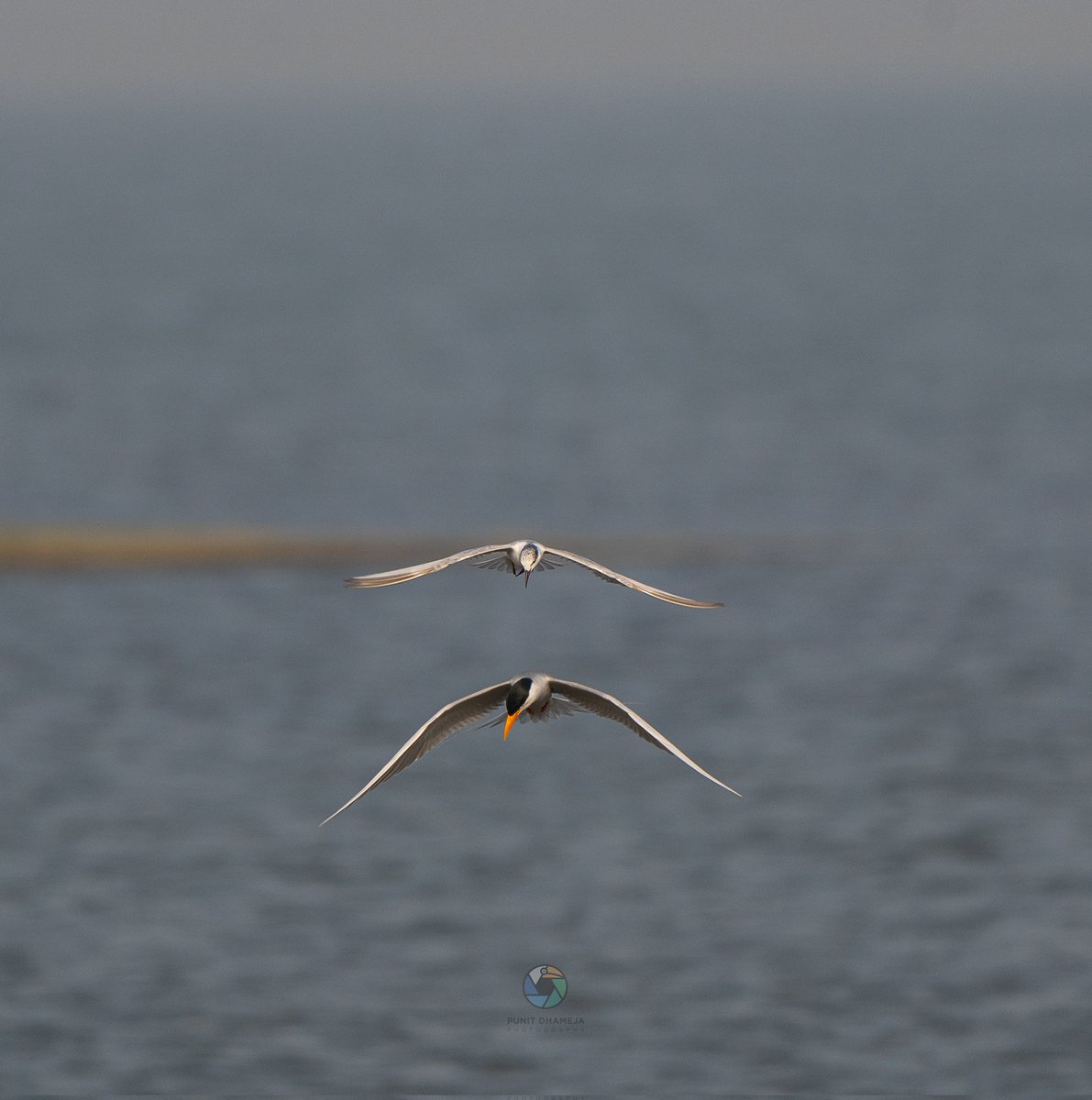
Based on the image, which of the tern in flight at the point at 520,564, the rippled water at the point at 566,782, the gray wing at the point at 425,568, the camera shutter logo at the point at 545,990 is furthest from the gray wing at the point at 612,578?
the rippled water at the point at 566,782

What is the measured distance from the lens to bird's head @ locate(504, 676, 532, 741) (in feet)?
27.1

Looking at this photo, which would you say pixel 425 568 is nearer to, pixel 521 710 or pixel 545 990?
pixel 521 710

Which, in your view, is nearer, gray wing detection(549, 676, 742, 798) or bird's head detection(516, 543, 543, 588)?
gray wing detection(549, 676, 742, 798)

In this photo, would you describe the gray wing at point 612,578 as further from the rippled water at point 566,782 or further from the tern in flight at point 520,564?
the rippled water at point 566,782

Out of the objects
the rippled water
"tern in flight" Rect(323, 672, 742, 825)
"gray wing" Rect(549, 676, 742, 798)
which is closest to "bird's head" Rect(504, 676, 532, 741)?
"tern in flight" Rect(323, 672, 742, 825)

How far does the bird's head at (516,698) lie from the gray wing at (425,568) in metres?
0.46

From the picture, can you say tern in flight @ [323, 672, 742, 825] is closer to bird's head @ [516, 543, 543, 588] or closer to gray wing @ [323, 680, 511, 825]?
gray wing @ [323, 680, 511, 825]

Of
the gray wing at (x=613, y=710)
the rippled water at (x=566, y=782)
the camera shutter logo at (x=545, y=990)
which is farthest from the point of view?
the rippled water at (x=566, y=782)

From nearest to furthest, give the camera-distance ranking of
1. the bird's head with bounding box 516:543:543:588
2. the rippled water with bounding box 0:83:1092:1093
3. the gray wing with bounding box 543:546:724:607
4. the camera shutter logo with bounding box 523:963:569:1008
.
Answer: the gray wing with bounding box 543:546:724:607, the bird's head with bounding box 516:543:543:588, the camera shutter logo with bounding box 523:963:569:1008, the rippled water with bounding box 0:83:1092:1093

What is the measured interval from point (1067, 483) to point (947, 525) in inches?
458

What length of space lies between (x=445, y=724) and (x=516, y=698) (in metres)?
0.29

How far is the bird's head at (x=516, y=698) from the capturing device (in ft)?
27.1

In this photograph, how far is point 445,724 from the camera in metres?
8.48

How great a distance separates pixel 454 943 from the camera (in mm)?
47188
